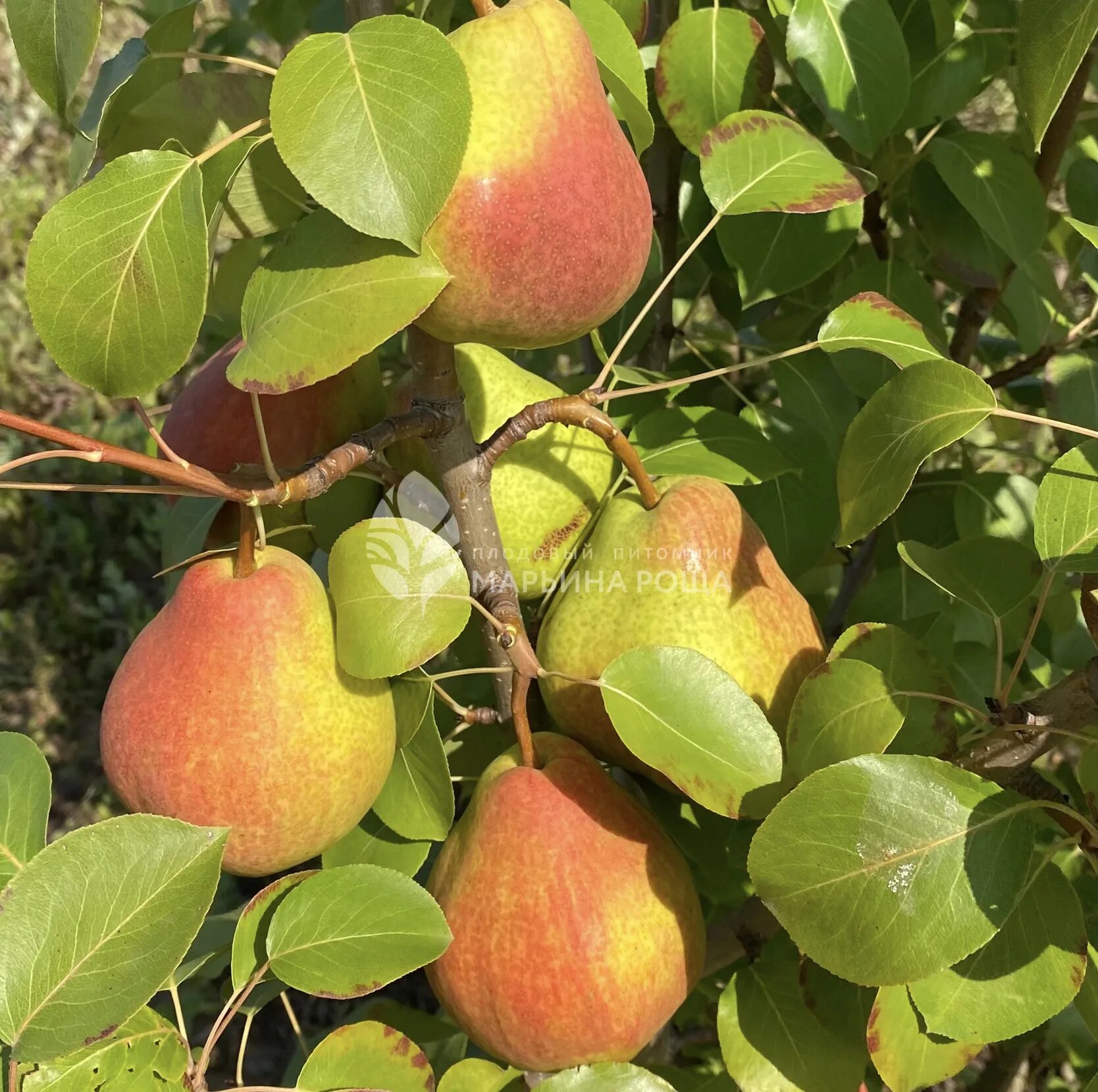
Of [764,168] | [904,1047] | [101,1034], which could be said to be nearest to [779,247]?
[764,168]

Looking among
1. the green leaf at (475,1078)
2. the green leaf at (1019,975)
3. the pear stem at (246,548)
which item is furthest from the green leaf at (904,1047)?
the pear stem at (246,548)

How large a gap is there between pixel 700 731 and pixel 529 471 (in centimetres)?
27

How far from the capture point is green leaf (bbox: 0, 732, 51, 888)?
0.67m

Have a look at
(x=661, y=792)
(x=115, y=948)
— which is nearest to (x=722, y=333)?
(x=661, y=792)

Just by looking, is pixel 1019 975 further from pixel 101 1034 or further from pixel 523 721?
pixel 101 1034

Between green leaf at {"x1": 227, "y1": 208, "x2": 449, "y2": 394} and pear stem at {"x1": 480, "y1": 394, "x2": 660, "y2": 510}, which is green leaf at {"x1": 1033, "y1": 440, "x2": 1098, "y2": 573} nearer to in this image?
pear stem at {"x1": 480, "y1": 394, "x2": 660, "y2": 510}

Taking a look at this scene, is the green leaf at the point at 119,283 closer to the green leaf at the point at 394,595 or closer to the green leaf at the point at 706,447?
the green leaf at the point at 394,595

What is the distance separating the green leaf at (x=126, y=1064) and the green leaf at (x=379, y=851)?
19 cm

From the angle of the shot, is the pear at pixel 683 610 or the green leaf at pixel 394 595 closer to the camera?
the green leaf at pixel 394 595

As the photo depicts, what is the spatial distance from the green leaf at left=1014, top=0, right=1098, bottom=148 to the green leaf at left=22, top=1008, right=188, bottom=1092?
→ 70 centimetres

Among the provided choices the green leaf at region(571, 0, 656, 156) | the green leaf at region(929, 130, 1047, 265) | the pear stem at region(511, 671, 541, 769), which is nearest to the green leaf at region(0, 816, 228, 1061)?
the pear stem at region(511, 671, 541, 769)

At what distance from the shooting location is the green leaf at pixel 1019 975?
0.64 metres

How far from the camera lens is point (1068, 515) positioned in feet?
2.20

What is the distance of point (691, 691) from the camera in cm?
67
